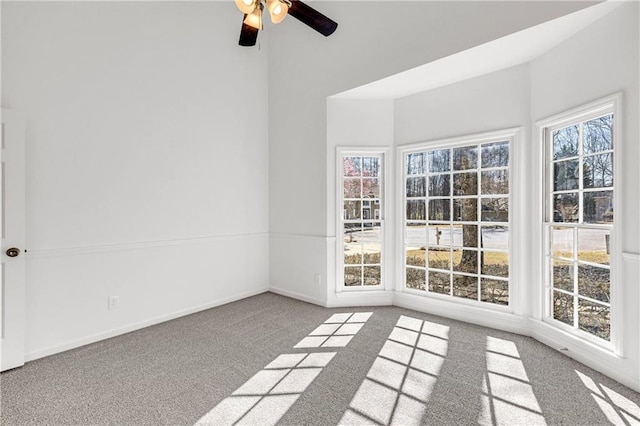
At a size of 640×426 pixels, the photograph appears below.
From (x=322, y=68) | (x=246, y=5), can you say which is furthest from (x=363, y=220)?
(x=246, y=5)

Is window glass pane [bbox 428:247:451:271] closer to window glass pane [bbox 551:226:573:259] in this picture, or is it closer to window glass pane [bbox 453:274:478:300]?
window glass pane [bbox 453:274:478:300]

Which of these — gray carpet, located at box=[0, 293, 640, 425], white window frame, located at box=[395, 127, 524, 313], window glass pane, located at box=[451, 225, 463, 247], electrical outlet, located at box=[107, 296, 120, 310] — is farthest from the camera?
window glass pane, located at box=[451, 225, 463, 247]

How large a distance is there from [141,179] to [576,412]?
13.5 ft

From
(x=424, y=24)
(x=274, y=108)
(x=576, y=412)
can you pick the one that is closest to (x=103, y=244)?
(x=274, y=108)

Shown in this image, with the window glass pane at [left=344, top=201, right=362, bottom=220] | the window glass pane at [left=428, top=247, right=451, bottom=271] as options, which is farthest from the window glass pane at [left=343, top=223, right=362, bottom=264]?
the window glass pane at [left=428, top=247, right=451, bottom=271]

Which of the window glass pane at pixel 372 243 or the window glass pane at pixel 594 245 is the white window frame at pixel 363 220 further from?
the window glass pane at pixel 594 245

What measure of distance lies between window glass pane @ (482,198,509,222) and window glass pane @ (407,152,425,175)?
0.82 metres

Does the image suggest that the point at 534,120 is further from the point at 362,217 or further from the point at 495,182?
the point at 362,217

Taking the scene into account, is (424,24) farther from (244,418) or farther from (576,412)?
(244,418)

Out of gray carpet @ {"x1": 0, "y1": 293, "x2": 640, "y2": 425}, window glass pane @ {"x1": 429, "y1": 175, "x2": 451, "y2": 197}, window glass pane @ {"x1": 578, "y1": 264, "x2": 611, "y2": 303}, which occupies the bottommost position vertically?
gray carpet @ {"x1": 0, "y1": 293, "x2": 640, "y2": 425}

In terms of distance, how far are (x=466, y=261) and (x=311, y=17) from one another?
9.75 ft

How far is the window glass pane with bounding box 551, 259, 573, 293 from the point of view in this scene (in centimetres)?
279

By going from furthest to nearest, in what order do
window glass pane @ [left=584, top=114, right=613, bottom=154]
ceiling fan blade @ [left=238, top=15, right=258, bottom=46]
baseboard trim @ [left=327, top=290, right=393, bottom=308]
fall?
baseboard trim @ [left=327, top=290, right=393, bottom=308]
ceiling fan blade @ [left=238, top=15, right=258, bottom=46]
window glass pane @ [left=584, top=114, right=613, bottom=154]

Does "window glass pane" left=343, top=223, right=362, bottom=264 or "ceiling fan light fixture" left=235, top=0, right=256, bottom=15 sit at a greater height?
"ceiling fan light fixture" left=235, top=0, right=256, bottom=15
